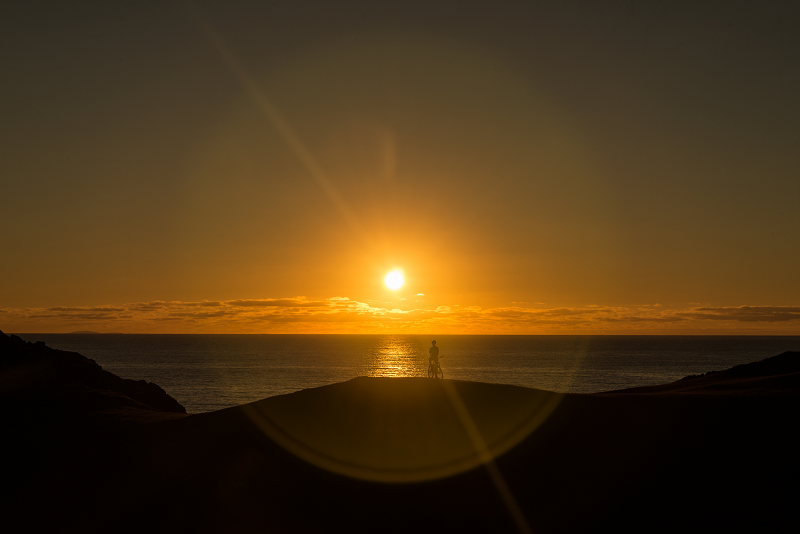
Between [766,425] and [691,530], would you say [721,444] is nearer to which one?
[766,425]

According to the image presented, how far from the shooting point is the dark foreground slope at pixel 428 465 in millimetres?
14031

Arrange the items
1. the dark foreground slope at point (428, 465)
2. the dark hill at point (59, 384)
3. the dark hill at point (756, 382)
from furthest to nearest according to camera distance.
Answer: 1. the dark hill at point (59, 384)
2. the dark hill at point (756, 382)
3. the dark foreground slope at point (428, 465)

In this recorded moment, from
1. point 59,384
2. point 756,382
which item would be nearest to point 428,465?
point 756,382

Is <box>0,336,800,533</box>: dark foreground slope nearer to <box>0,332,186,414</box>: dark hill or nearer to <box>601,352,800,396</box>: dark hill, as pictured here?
<box>601,352,800,396</box>: dark hill

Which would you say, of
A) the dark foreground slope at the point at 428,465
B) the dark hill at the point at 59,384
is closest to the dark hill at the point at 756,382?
the dark foreground slope at the point at 428,465

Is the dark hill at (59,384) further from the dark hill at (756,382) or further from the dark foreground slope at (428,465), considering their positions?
the dark hill at (756,382)

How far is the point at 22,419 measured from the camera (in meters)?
23.4

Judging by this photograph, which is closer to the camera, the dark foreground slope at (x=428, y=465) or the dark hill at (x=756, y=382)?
the dark foreground slope at (x=428, y=465)

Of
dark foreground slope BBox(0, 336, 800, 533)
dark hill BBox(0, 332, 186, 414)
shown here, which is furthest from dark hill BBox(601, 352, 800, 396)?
dark hill BBox(0, 332, 186, 414)

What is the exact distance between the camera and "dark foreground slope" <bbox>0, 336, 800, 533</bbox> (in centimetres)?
1403

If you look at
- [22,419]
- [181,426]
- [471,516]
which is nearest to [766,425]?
[471,516]

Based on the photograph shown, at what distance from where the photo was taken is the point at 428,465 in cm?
1658

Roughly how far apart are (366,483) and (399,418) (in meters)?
3.66

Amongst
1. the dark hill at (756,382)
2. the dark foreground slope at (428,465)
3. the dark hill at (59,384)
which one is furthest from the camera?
the dark hill at (59,384)
